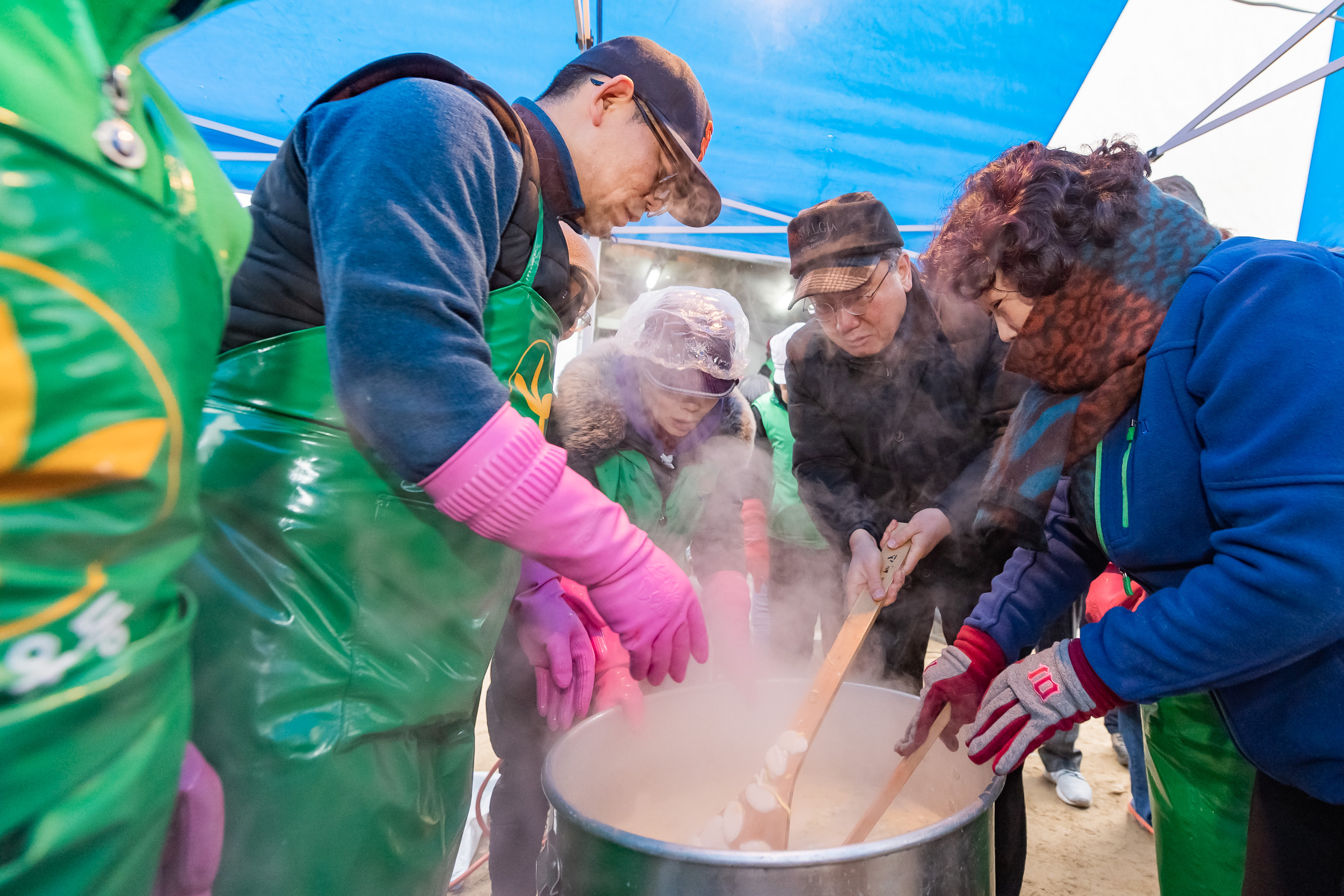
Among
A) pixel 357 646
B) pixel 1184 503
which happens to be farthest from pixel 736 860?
pixel 1184 503

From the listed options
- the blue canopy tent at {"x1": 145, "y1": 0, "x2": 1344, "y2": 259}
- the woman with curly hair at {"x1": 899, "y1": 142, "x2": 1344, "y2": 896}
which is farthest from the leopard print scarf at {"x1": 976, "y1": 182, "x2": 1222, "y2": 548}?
the blue canopy tent at {"x1": 145, "y1": 0, "x2": 1344, "y2": 259}

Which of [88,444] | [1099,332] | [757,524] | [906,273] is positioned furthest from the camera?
[757,524]

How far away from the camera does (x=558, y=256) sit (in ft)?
3.45

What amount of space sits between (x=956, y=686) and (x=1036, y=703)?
316 millimetres

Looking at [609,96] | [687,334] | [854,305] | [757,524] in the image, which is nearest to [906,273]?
[854,305]

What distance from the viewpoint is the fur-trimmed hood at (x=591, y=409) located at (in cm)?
180

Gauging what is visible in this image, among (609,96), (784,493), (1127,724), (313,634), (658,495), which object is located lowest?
(1127,724)

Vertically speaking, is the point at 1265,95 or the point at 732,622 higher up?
the point at 1265,95

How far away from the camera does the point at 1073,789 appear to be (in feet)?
9.01

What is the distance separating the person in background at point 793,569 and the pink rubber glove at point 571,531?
6.06 ft

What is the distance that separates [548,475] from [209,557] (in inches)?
18.0

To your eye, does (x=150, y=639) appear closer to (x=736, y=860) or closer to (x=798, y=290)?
(x=736, y=860)

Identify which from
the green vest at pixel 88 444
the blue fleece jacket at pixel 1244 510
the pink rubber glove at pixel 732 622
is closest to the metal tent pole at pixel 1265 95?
the blue fleece jacket at pixel 1244 510

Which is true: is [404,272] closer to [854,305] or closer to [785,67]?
[854,305]
